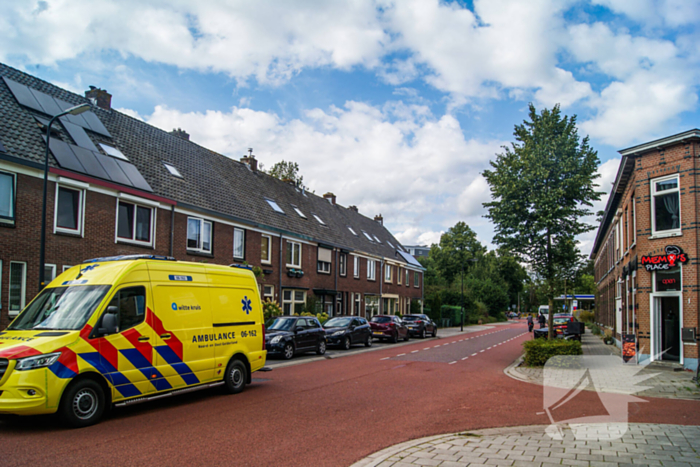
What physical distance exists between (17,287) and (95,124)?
782 cm

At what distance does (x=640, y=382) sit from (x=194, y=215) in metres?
16.5

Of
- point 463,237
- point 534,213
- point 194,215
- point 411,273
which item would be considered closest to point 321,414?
point 534,213

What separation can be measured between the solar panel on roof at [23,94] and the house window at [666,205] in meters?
20.1

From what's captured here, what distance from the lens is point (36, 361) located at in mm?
6797

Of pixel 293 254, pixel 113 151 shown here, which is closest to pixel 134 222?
pixel 113 151

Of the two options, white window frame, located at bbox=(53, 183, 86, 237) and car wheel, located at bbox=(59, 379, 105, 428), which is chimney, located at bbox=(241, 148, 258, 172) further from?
car wheel, located at bbox=(59, 379, 105, 428)

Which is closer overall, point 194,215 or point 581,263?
point 581,263

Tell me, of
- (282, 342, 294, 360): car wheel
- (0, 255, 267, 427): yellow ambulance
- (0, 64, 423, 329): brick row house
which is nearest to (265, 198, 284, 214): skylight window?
(0, 64, 423, 329): brick row house

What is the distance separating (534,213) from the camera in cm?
1692

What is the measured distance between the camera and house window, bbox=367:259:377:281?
3756cm

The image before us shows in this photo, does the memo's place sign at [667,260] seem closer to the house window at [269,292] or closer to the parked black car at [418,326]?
the house window at [269,292]

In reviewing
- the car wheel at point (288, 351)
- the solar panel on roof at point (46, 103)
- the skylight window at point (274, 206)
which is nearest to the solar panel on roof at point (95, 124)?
the solar panel on roof at point (46, 103)

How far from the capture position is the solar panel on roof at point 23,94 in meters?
16.5

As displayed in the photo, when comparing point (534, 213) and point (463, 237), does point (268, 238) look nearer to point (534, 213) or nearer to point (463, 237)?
point (534, 213)
